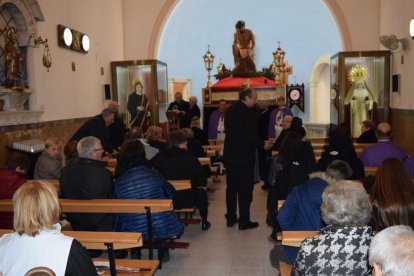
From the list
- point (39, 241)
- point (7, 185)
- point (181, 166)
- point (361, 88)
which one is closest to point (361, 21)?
point (361, 88)

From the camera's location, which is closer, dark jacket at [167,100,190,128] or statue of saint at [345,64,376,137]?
statue of saint at [345,64,376,137]

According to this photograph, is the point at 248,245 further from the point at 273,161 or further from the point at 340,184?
the point at 340,184

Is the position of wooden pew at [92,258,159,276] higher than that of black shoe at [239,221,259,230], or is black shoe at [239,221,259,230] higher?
wooden pew at [92,258,159,276]

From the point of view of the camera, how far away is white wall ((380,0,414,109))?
878 centimetres

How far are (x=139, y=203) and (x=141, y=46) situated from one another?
8.92m

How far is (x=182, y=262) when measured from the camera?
4.57 metres

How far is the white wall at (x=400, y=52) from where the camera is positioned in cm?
878

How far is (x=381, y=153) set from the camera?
18.0 feet

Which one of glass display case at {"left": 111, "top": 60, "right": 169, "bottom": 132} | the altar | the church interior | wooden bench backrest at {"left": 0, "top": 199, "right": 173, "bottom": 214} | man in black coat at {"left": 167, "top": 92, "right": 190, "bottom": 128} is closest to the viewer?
wooden bench backrest at {"left": 0, "top": 199, "right": 173, "bottom": 214}

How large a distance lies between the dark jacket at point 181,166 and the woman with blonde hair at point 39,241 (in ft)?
10.2

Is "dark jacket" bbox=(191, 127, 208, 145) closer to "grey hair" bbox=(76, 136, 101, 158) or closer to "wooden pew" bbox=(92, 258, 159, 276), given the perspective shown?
"grey hair" bbox=(76, 136, 101, 158)

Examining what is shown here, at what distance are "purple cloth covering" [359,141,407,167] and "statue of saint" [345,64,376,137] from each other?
4479 mm

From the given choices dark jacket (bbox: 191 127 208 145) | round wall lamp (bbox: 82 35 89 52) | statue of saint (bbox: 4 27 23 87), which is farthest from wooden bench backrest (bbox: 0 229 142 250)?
round wall lamp (bbox: 82 35 89 52)

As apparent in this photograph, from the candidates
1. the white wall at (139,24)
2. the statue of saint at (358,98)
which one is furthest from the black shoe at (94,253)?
the white wall at (139,24)
